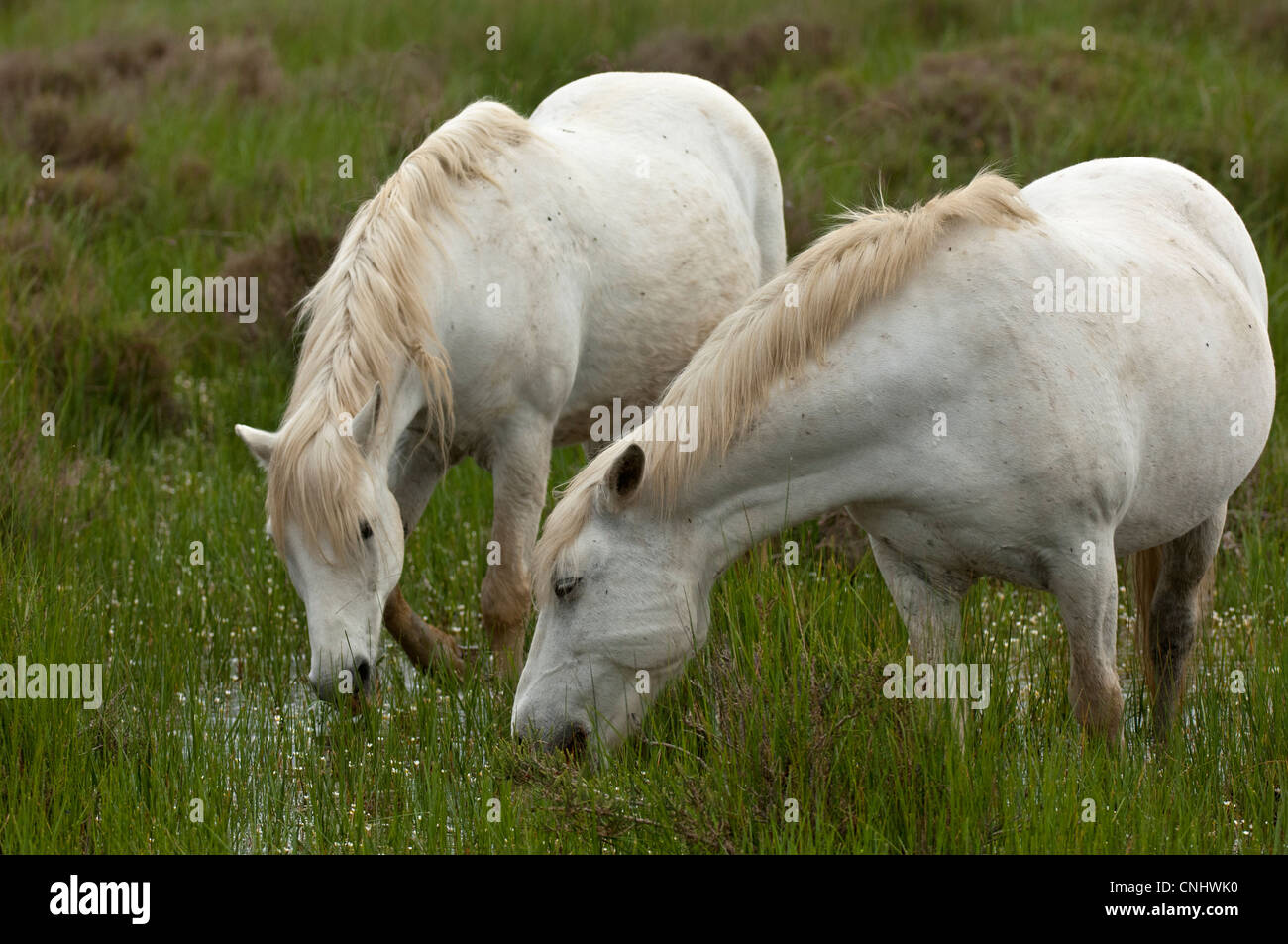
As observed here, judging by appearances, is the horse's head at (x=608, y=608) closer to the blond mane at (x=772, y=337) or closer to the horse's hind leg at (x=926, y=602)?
the blond mane at (x=772, y=337)

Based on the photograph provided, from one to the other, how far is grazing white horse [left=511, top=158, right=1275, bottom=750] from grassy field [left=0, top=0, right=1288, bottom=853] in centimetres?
28

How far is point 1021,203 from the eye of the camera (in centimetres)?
425

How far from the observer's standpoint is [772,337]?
407 centimetres

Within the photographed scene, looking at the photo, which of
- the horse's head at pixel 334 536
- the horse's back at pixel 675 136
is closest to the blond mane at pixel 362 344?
the horse's head at pixel 334 536

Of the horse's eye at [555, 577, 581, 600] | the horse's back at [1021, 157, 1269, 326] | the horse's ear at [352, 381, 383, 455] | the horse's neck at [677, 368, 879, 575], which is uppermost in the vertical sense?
the horse's back at [1021, 157, 1269, 326]

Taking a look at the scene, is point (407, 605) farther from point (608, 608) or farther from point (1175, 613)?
point (1175, 613)

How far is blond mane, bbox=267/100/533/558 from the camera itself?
4602 mm

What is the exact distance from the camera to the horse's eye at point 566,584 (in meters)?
4.16

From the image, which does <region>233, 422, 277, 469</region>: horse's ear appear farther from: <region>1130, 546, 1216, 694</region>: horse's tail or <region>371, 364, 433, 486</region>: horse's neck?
<region>1130, 546, 1216, 694</region>: horse's tail

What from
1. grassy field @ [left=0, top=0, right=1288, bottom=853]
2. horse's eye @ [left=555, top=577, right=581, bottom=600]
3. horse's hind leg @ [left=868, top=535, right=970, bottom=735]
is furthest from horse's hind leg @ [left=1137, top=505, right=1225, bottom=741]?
horse's eye @ [left=555, top=577, right=581, bottom=600]

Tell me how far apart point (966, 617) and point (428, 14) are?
11.1 m

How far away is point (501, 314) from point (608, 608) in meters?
1.60
